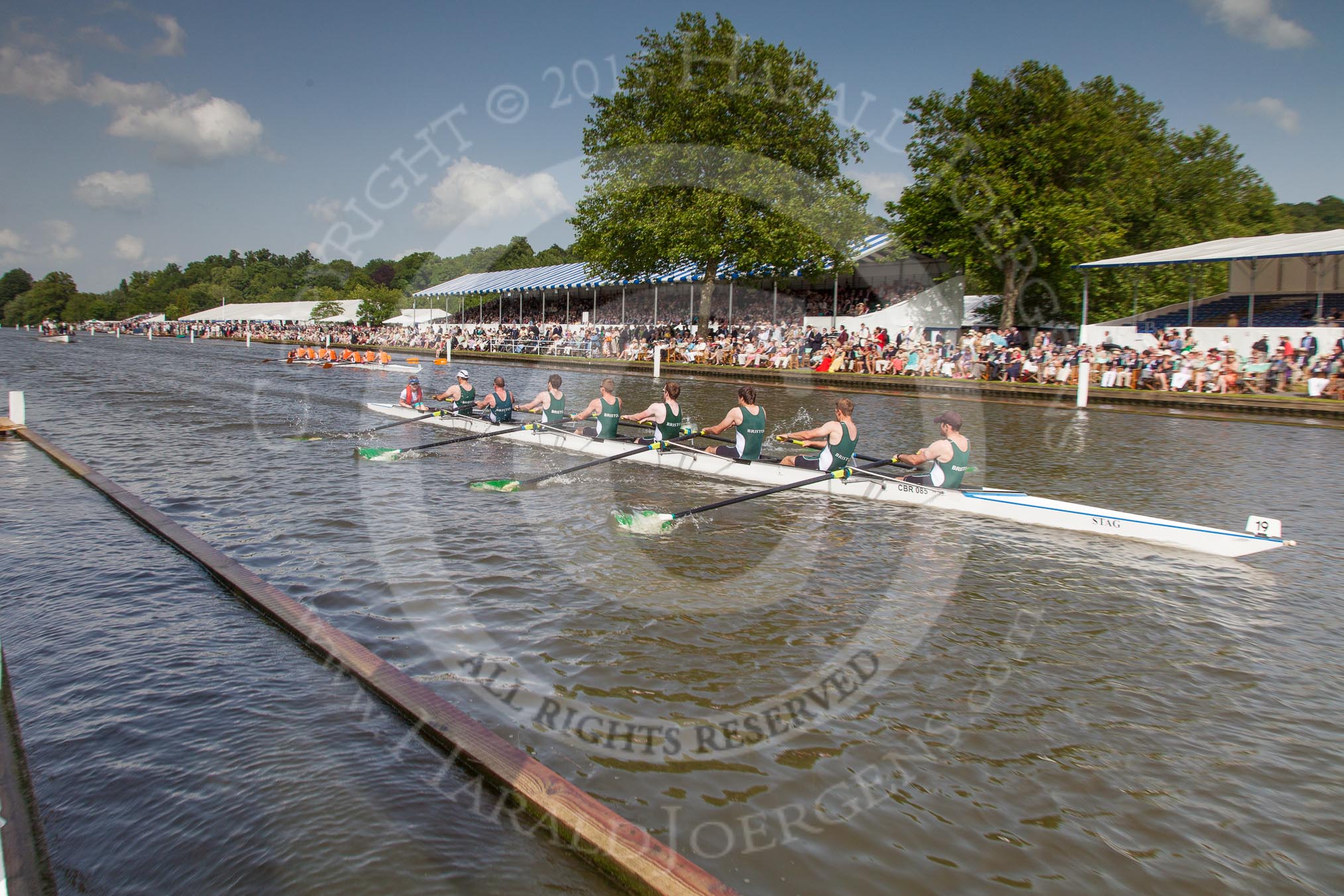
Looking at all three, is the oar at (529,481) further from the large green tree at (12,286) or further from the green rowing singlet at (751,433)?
the large green tree at (12,286)

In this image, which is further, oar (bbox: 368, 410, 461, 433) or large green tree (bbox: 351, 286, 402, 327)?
large green tree (bbox: 351, 286, 402, 327)

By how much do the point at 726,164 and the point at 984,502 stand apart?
27.9 meters

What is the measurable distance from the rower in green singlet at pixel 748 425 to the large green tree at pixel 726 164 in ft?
73.7

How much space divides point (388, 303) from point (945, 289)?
161ft

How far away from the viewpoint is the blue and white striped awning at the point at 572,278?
35.8 metres

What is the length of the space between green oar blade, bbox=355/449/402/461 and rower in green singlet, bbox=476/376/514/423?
2359 mm

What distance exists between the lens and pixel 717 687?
18.2 ft

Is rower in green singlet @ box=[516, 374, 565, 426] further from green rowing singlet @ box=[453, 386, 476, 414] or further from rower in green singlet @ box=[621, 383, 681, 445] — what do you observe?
rower in green singlet @ box=[621, 383, 681, 445]

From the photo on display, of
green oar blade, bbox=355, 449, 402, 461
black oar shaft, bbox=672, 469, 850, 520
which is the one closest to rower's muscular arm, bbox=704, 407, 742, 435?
black oar shaft, bbox=672, 469, 850, 520

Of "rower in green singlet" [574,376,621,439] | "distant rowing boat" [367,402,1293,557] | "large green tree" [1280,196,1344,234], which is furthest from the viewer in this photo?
"large green tree" [1280,196,1344,234]

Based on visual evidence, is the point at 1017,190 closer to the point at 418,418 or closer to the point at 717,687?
the point at 418,418

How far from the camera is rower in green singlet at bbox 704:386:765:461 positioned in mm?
11656

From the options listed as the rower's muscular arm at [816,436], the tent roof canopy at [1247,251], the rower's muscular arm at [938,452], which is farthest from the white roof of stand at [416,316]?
the rower's muscular arm at [938,452]

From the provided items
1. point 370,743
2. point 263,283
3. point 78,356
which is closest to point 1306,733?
point 370,743
